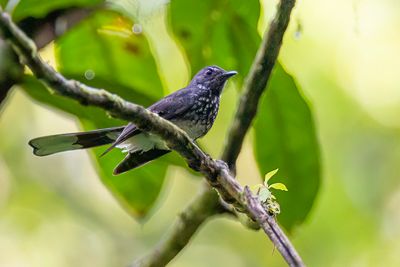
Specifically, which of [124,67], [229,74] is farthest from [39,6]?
[229,74]

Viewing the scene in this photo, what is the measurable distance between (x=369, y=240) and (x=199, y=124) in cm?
290

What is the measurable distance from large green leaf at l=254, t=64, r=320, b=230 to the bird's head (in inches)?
8.9

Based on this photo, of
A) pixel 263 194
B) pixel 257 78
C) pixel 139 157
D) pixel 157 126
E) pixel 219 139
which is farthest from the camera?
pixel 219 139

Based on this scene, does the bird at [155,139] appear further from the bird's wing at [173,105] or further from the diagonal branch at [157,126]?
the diagonal branch at [157,126]

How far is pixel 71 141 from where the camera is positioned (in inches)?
109

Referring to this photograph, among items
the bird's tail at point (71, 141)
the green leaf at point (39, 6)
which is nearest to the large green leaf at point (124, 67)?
the bird's tail at point (71, 141)

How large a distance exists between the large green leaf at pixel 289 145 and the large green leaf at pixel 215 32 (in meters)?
0.17

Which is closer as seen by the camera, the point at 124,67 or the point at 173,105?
the point at 173,105

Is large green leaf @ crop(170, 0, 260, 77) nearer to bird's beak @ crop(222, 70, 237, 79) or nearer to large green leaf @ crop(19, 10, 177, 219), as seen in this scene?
bird's beak @ crop(222, 70, 237, 79)

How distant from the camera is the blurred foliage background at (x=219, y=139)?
10.4ft

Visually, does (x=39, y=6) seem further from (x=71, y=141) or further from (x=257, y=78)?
(x=257, y=78)

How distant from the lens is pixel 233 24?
10.3ft

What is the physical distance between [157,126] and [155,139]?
0.67 metres

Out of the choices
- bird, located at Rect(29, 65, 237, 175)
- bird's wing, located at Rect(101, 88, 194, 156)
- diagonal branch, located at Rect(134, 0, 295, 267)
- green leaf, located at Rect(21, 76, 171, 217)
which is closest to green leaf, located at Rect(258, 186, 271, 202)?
diagonal branch, located at Rect(134, 0, 295, 267)
